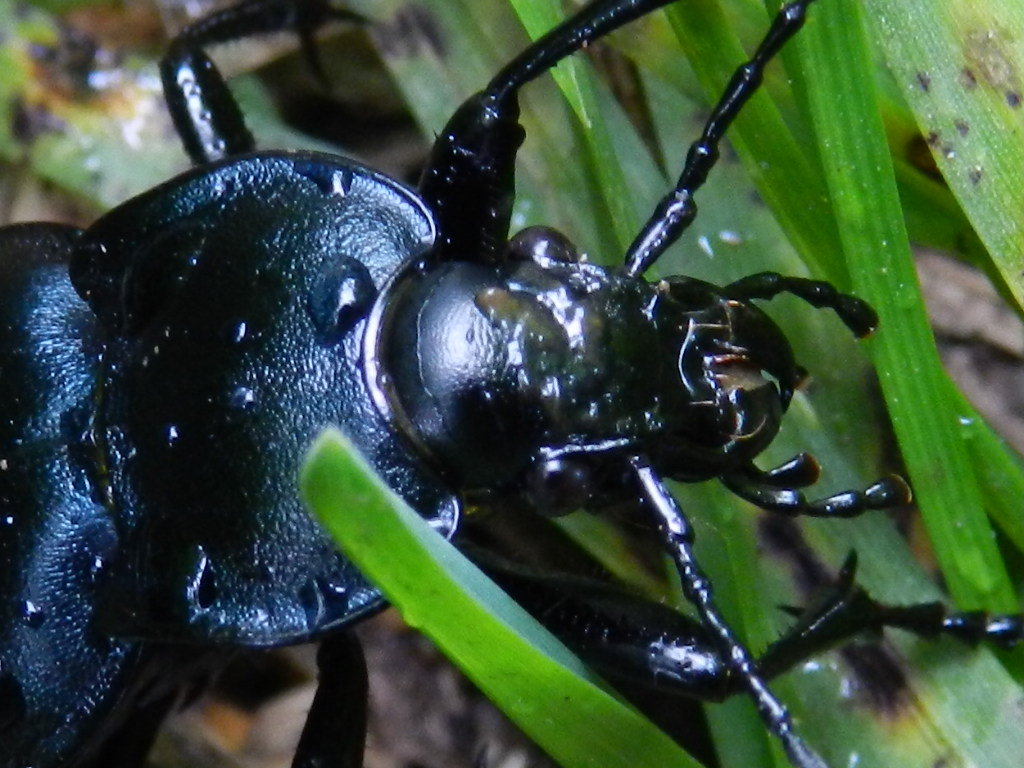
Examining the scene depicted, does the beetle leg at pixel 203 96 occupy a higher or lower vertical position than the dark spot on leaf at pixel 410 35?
higher

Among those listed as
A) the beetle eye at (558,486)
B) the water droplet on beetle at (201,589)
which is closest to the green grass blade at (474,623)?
the beetle eye at (558,486)

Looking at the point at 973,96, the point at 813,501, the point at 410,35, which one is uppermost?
the point at 410,35

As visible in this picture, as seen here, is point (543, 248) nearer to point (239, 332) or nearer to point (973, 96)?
point (239, 332)

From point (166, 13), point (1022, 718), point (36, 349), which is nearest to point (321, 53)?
point (166, 13)

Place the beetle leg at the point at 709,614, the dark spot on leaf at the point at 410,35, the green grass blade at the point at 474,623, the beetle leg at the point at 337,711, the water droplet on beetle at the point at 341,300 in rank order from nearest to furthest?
1. the green grass blade at the point at 474,623
2. the beetle leg at the point at 709,614
3. the water droplet on beetle at the point at 341,300
4. the beetle leg at the point at 337,711
5. the dark spot on leaf at the point at 410,35

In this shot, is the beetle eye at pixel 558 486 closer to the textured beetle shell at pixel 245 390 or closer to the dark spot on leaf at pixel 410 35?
the textured beetle shell at pixel 245 390

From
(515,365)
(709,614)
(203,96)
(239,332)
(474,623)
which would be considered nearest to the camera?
(474,623)

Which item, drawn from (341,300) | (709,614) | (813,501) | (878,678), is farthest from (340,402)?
(878,678)
